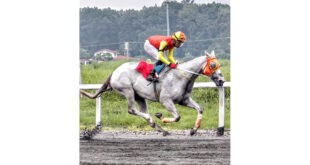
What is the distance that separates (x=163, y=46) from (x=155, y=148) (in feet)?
3.39

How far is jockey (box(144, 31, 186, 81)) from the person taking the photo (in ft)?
33.2

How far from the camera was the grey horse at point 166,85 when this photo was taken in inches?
398

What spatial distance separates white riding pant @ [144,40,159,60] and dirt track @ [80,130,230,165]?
2.64 feet

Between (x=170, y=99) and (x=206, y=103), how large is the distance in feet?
1.19

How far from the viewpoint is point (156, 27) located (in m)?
10.3

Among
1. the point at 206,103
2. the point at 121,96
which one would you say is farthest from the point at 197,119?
the point at 121,96

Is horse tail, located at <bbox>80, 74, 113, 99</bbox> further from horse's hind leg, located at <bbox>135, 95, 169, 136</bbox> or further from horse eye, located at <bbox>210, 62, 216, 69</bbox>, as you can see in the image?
horse eye, located at <bbox>210, 62, 216, 69</bbox>

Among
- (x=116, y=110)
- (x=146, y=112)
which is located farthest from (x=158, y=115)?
(x=116, y=110)

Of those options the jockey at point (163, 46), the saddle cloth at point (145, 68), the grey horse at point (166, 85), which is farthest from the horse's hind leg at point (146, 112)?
the jockey at point (163, 46)

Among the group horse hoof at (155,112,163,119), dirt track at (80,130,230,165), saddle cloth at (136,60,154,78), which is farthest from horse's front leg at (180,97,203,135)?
saddle cloth at (136,60,154,78)

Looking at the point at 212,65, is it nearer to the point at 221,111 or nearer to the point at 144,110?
the point at 221,111

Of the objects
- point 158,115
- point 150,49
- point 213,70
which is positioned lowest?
point 158,115

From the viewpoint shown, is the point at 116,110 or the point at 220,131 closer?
the point at 220,131

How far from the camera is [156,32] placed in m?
10.2
